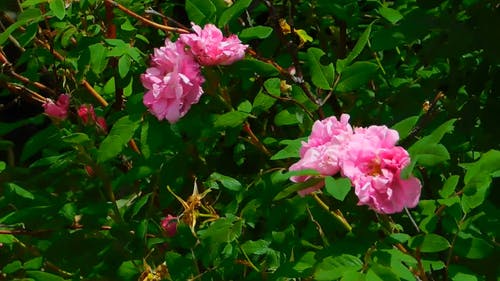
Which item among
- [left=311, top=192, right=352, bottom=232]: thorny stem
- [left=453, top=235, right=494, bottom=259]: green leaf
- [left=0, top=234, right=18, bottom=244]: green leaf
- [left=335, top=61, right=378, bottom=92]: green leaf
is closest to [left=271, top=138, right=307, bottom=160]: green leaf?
[left=311, top=192, right=352, bottom=232]: thorny stem

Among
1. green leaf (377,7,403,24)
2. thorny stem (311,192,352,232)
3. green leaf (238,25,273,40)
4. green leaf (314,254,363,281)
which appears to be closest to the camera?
green leaf (314,254,363,281)

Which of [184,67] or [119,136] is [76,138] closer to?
[119,136]

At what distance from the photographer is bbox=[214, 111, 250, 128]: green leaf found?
206 centimetres

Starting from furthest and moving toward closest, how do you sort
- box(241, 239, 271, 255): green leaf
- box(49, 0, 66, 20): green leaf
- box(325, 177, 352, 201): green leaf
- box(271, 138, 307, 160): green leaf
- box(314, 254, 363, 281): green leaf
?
box(49, 0, 66, 20): green leaf
box(241, 239, 271, 255): green leaf
box(271, 138, 307, 160): green leaf
box(314, 254, 363, 281): green leaf
box(325, 177, 352, 201): green leaf

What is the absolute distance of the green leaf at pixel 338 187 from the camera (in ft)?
5.15

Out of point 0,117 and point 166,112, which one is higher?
point 166,112

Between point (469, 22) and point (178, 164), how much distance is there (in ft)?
2.47

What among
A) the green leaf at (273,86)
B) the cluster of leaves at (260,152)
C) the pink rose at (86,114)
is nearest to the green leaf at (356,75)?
the cluster of leaves at (260,152)

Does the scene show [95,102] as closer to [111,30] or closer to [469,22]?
[111,30]

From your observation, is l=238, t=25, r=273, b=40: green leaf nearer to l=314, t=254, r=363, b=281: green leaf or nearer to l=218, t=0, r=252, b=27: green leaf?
l=218, t=0, r=252, b=27: green leaf

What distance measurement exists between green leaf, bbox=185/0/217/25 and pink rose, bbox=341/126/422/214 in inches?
24.9

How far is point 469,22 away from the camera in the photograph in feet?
7.17

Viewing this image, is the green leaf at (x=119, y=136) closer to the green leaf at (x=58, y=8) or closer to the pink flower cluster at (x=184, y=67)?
the pink flower cluster at (x=184, y=67)

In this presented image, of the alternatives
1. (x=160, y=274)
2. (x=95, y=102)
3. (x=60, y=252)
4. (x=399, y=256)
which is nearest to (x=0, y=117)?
(x=95, y=102)
